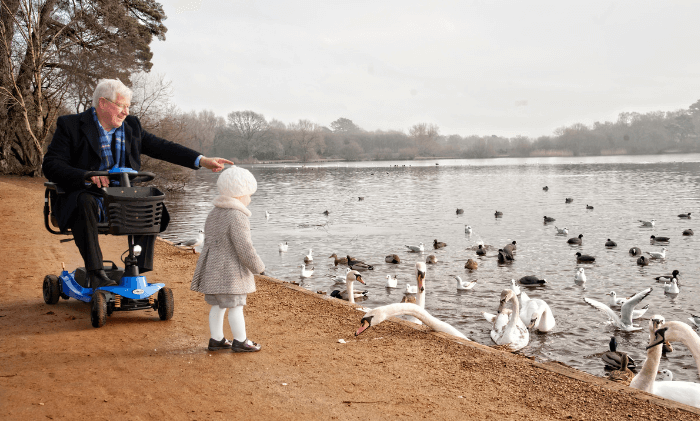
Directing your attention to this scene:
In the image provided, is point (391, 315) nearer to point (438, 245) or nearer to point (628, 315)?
point (628, 315)

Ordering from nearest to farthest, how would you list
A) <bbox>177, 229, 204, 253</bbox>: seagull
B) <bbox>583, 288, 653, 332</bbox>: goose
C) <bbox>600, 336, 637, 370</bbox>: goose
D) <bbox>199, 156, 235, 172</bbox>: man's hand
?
<bbox>199, 156, 235, 172</bbox>: man's hand < <bbox>600, 336, 637, 370</bbox>: goose < <bbox>583, 288, 653, 332</bbox>: goose < <bbox>177, 229, 204, 253</bbox>: seagull

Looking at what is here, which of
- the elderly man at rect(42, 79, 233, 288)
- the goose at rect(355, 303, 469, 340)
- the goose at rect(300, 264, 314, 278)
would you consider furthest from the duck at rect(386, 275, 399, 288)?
the elderly man at rect(42, 79, 233, 288)

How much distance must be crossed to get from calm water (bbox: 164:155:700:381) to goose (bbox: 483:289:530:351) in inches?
6.5

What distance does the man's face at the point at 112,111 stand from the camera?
17.3ft

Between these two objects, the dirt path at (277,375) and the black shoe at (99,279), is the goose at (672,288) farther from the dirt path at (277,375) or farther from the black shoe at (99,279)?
the black shoe at (99,279)

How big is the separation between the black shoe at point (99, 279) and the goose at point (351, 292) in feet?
15.3

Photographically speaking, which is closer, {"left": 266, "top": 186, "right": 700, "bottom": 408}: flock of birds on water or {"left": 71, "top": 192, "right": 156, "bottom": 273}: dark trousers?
{"left": 71, "top": 192, "right": 156, "bottom": 273}: dark trousers

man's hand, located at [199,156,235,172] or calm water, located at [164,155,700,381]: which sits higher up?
man's hand, located at [199,156,235,172]

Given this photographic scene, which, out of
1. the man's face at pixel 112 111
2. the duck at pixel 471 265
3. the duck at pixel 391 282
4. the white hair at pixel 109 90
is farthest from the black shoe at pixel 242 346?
the duck at pixel 471 265

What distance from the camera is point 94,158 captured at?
18.0ft

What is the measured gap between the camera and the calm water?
9477mm

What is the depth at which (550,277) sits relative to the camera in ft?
45.1

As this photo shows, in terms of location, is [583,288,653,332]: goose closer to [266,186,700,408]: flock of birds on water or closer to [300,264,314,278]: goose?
[266,186,700,408]: flock of birds on water

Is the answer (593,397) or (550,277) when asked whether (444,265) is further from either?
(593,397)
